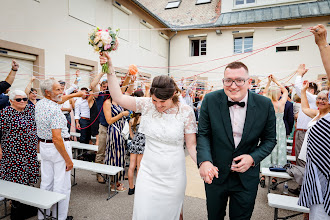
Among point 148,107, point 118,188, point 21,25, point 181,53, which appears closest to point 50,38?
point 21,25

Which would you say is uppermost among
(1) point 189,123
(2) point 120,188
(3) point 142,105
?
(3) point 142,105

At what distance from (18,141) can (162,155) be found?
249 centimetres

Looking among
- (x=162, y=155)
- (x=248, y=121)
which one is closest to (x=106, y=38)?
(x=162, y=155)

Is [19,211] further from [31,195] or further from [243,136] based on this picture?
[243,136]

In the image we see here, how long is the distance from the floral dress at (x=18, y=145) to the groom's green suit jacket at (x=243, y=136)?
9.39ft

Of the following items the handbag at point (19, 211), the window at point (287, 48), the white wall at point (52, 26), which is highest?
the window at point (287, 48)

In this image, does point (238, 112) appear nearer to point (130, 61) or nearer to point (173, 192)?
point (173, 192)

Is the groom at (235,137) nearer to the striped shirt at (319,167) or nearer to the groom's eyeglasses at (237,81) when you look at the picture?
the groom's eyeglasses at (237,81)

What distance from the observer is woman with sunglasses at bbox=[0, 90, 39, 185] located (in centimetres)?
311

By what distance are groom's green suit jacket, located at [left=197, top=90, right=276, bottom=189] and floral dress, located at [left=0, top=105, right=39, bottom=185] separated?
2.86 m

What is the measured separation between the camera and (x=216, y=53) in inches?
570

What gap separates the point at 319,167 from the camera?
5.45ft

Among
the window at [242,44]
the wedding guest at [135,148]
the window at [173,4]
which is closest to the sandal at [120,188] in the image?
the wedding guest at [135,148]

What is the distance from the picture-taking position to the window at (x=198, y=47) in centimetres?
1525
